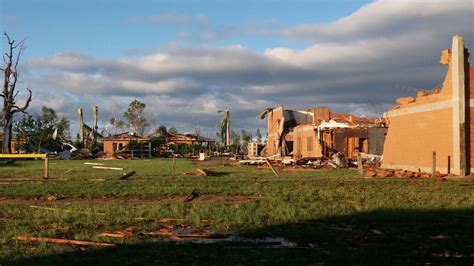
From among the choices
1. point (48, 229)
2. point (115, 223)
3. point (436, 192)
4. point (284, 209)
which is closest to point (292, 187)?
point (436, 192)

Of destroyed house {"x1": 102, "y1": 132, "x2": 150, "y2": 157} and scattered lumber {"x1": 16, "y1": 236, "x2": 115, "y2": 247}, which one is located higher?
destroyed house {"x1": 102, "y1": 132, "x2": 150, "y2": 157}

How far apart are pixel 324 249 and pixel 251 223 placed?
2687 mm

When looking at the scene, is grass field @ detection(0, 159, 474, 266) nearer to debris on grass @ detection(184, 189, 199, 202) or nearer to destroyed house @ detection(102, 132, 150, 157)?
debris on grass @ detection(184, 189, 199, 202)

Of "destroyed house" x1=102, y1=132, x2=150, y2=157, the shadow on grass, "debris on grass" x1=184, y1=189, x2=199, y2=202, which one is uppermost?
"destroyed house" x1=102, y1=132, x2=150, y2=157

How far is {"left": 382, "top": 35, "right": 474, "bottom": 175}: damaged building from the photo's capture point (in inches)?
997

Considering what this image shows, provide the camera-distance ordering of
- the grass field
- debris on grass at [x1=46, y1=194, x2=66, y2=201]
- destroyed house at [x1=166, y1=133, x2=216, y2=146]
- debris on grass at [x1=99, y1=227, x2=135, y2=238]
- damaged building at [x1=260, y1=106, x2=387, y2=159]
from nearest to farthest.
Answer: the grass field < debris on grass at [x1=99, y1=227, x2=135, y2=238] < debris on grass at [x1=46, y1=194, x2=66, y2=201] < damaged building at [x1=260, y1=106, x2=387, y2=159] < destroyed house at [x1=166, y1=133, x2=216, y2=146]

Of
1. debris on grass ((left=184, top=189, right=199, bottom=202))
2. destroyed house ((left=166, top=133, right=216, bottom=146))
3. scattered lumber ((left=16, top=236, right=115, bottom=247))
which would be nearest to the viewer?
scattered lumber ((left=16, top=236, right=115, bottom=247))

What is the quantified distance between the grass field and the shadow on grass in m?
0.01

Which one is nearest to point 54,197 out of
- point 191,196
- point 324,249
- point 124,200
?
point 124,200

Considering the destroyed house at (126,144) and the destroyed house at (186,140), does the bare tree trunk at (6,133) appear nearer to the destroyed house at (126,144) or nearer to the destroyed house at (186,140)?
the destroyed house at (126,144)

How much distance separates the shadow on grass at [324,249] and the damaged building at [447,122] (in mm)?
16430

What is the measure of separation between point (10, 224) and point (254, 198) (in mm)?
6879

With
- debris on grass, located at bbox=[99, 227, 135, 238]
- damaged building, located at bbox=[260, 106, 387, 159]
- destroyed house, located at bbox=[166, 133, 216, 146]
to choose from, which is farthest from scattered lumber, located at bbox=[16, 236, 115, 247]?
destroyed house, located at bbox=[166, 133, 216, 146]

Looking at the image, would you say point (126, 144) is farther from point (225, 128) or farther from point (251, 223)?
point (251, 223)
